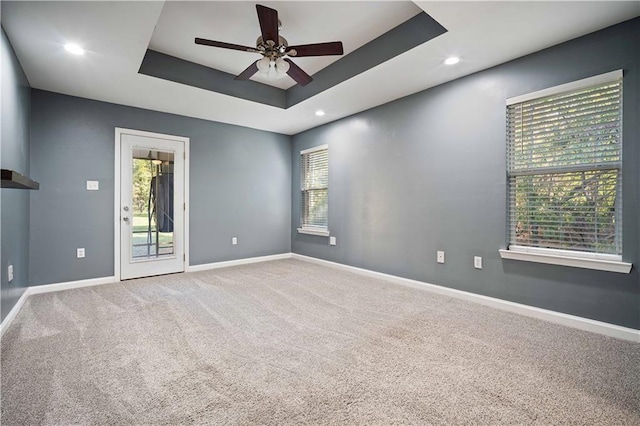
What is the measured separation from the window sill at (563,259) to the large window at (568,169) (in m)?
0.02

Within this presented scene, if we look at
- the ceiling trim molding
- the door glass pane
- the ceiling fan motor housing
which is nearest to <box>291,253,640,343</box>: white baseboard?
the ceiling trim molding

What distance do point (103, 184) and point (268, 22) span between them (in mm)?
3214

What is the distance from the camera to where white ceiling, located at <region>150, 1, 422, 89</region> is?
2492 millimetres

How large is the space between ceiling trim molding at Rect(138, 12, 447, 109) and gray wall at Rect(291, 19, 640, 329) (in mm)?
940

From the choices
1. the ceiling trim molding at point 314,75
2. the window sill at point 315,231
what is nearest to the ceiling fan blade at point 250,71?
the ceiling trim molding at point 314,75

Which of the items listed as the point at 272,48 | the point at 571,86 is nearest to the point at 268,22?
the point at 272,48

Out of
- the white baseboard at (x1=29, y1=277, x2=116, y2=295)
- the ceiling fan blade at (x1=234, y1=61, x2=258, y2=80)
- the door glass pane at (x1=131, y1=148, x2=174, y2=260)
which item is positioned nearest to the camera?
the ceiling fan blade at (x1=234, y1=61, x2=258, y2=80)

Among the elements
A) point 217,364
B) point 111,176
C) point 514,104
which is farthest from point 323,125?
point 217,364

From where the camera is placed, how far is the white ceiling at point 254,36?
6.98 ft

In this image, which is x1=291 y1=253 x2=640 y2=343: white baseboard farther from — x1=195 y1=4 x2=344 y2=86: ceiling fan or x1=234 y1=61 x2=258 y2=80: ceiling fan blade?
x1=234 y1=61 x2=258 y2=80: ceiling fan blade

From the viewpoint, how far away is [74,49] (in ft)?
8.57

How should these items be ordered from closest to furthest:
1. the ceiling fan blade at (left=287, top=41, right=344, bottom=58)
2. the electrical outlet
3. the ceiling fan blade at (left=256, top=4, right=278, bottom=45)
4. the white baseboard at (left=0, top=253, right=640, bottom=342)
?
1. the ceiling fan blade at (left=256, top=4, right=278, bottom=45)
2. the white baseboard at (left=0, top=253, right=640, bottom=342)
3. the ceiling fan blade at (left=287, top=41, right=344, bottom=58)
4. the electrical outlet

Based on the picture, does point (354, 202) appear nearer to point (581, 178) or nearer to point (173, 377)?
point (581, 178)

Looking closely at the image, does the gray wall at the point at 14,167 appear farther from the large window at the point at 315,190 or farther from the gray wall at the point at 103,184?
the large window at the point at 315,190
